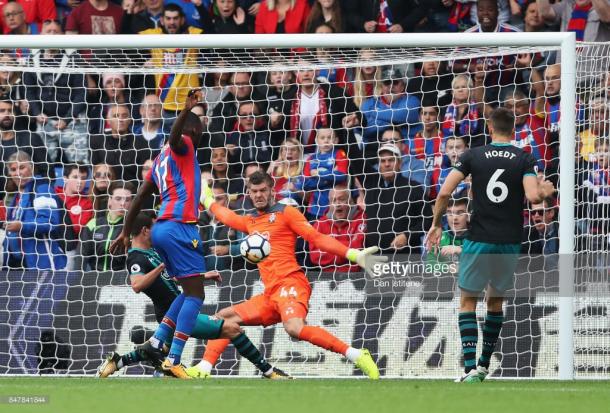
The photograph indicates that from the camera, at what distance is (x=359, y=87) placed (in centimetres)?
1221

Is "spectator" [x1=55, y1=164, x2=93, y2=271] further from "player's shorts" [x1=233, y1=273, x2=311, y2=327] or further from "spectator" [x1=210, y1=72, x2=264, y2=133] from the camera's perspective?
"player's shorts" [x1=233, y1=273, x2=311, y2=327]

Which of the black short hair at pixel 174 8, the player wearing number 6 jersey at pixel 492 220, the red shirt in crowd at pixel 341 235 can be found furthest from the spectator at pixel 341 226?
the black short hair at pixel 174 8

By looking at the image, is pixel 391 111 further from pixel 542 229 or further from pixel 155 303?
pixel 155 303

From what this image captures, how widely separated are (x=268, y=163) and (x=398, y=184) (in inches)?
53.0

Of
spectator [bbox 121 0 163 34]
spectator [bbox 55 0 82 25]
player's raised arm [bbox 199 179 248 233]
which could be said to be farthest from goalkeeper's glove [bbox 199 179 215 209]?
spectator [bbox 55 0 82 25]

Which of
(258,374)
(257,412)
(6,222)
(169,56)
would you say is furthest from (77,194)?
(257,412)

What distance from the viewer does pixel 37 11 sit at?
1420 cm

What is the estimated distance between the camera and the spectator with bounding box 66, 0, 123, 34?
13945mm

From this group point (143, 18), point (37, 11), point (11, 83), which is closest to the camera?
point (11, 83)

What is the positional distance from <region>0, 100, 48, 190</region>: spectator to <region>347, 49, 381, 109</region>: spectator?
Result: 123 inches

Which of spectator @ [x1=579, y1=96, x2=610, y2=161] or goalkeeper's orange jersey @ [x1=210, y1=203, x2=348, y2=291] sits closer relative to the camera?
goalkeeper's orange jersey @ [x1=210, y1=203, x2=348, y2=291]

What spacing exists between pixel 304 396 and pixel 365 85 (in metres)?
5.53

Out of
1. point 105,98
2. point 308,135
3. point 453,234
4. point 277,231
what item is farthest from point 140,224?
point 453,234

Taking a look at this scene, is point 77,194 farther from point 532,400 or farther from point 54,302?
point 532,400
